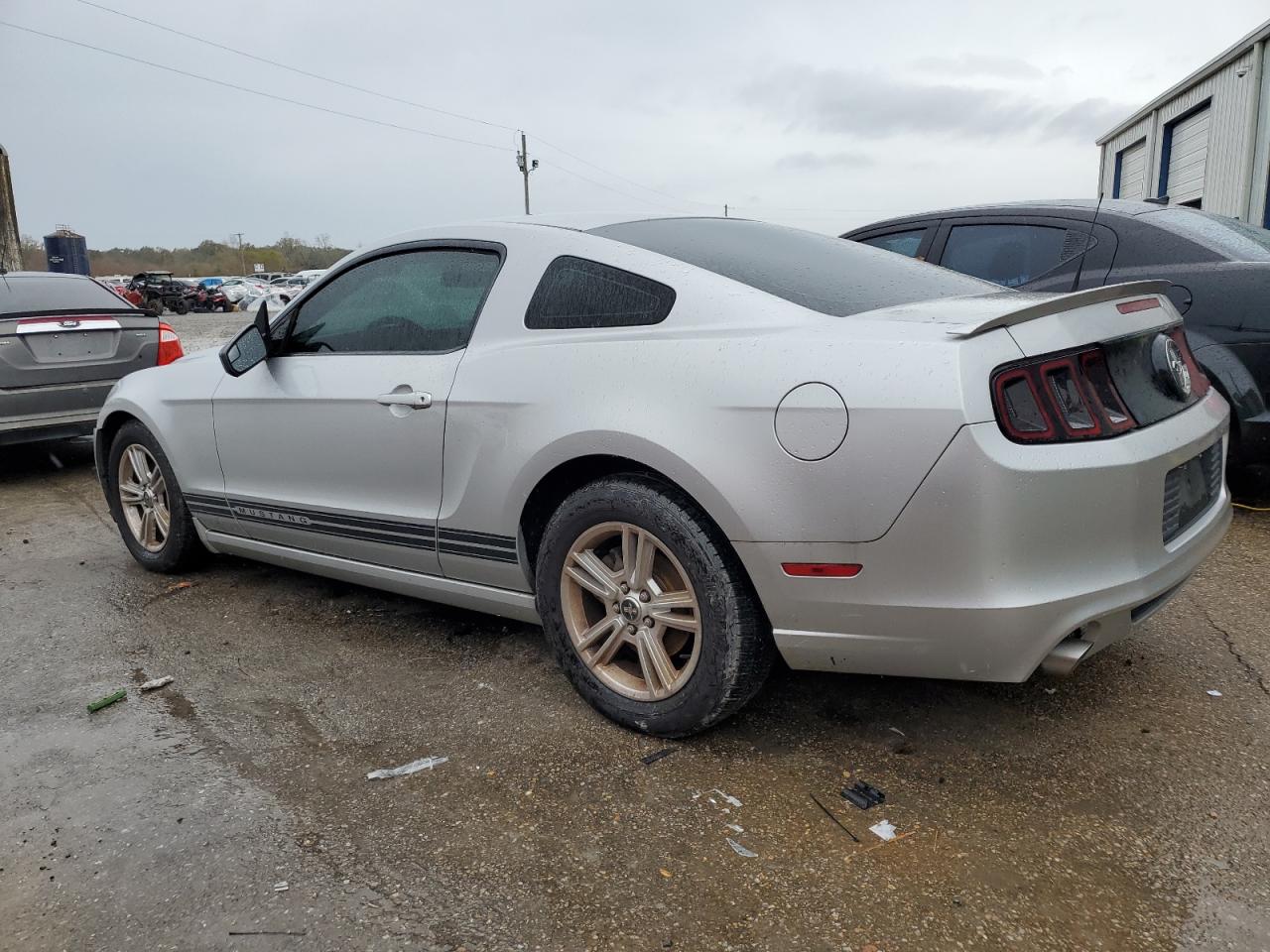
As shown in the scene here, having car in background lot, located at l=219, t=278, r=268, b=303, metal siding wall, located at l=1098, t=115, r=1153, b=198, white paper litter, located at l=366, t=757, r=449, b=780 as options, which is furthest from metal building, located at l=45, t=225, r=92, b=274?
white paper litter, located at l=366, t=757, r=449, b=780

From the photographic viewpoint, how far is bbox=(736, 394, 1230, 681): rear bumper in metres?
2.05

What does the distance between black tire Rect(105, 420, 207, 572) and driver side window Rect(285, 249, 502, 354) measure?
105 cm

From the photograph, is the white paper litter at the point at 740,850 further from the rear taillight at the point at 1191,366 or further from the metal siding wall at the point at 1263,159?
the metal siding wall at the point at 1263,159

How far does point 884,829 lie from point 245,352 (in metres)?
2.90

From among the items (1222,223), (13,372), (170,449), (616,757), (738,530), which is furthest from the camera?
(13,372)

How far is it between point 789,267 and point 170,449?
284cm

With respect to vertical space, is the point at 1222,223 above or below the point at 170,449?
above

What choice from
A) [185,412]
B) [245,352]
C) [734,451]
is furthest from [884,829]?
[185,412]

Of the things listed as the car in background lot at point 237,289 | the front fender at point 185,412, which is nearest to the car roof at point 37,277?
the front fender at point 185,412

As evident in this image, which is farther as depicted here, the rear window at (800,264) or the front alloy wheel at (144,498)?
the front alloy wheel at (144,498)

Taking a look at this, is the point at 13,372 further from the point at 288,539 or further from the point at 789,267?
the point at 789,267

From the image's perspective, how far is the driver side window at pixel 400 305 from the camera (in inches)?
121

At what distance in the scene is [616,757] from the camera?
257 cm

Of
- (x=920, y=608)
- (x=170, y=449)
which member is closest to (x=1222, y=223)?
(x=920, y=608)
